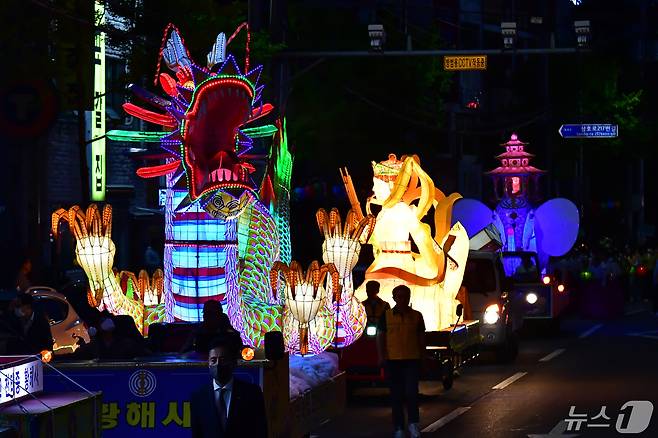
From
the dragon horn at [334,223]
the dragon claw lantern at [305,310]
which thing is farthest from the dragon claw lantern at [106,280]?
the dragon horn at [334,223]

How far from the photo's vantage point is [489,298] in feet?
81.7

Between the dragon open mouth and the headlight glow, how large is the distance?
31.2ft

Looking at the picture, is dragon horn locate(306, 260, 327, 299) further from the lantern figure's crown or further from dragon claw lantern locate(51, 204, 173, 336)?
the lantern figure's crown

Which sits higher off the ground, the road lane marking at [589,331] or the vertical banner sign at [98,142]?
the vertical banner sign at [98,142]

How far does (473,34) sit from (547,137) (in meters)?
7.39

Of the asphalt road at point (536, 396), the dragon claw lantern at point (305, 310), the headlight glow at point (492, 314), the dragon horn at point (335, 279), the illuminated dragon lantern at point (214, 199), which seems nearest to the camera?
the illuminated dragon lantern at point (214, 199)

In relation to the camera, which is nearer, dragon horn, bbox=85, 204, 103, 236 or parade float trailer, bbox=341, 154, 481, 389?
dragon horn, bbox=85, 204, 103, 236

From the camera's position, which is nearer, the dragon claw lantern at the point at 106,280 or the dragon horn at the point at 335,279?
the dragon horn at the point at 335,279

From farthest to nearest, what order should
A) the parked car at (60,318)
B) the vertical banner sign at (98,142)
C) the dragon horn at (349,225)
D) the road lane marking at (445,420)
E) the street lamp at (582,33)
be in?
the vertical banner sign at (98,142) < the street lamp at (582,33) < the parked car at (60,318) < the dragon horn at (349,225) < the road lane marking at (445,420)

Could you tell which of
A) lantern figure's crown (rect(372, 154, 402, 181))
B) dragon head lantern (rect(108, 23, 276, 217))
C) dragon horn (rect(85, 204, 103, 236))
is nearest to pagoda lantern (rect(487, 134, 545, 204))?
lantern figure's crown (rect(372, 154, 402, 181))

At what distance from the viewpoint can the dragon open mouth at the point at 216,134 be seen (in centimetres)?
1588

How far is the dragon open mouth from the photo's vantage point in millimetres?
15883

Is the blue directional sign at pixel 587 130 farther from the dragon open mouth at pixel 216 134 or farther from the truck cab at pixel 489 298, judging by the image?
the dragon open mouth at pixel 216 134

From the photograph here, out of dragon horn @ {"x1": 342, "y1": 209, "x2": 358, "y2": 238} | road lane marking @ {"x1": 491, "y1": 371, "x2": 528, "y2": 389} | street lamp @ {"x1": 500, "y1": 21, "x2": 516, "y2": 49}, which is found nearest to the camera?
dragon horn @ {"x1": 342, "y1": 209, "x2": 358, "y2": 238}
